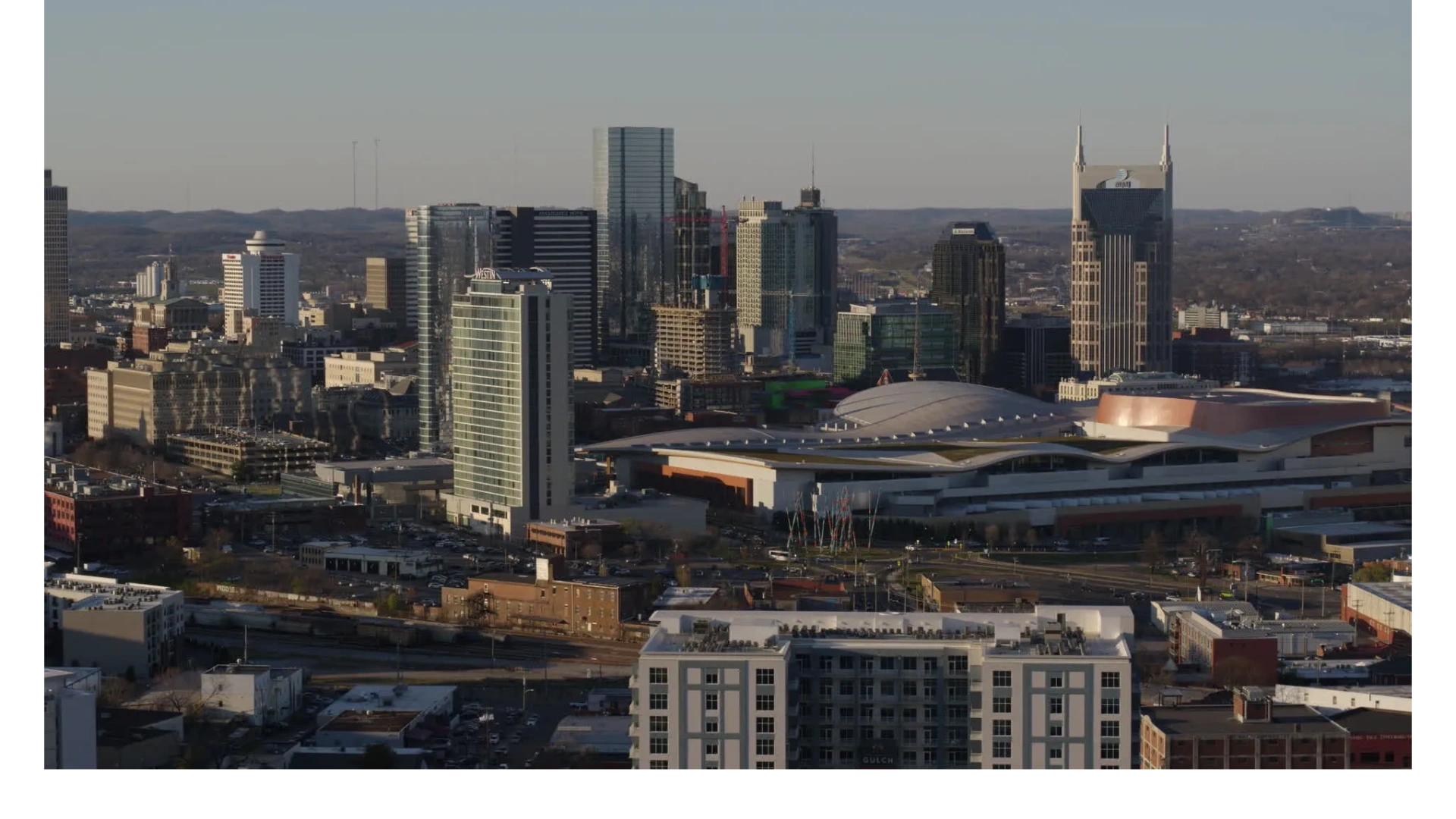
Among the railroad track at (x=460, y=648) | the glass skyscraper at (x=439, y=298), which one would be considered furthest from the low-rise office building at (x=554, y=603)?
the glass skyscraper at (x=439, y=298)

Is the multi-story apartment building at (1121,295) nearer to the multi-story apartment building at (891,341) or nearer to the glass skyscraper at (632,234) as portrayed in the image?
the multi-story apartment building at (891,341)

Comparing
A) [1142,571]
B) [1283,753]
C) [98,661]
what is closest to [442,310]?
[1142,571]

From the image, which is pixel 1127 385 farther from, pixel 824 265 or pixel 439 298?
pixel 824 265

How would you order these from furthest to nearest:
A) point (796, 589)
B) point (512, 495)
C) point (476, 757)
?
point (512, 495)
point (796, 589)
point (476, 757)

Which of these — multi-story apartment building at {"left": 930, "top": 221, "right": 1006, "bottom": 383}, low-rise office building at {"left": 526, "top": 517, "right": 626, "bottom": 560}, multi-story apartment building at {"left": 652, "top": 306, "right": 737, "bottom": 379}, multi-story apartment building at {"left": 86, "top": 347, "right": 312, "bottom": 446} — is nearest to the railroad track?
low-rise office building at {"left": 526, "top": 517, "right": 626, "bottom": 560}

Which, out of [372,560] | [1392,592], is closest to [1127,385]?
[372,560]

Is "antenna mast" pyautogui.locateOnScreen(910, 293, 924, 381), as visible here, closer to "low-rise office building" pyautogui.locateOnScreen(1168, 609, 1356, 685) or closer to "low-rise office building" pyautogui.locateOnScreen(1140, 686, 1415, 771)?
"low-rise office building" pyautogui.locateOnScreen(1168, 609, 1356, 685)
